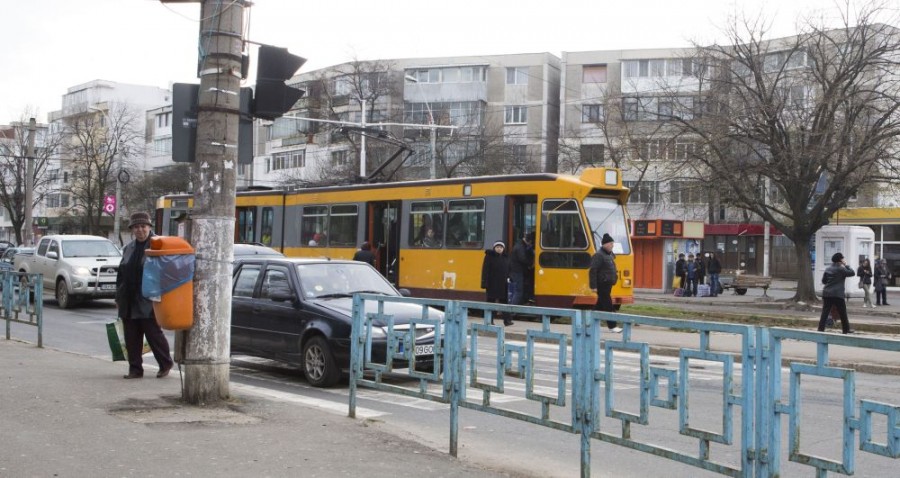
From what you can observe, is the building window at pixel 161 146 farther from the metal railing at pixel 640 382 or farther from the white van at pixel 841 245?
the metal railing at pixel 640 382

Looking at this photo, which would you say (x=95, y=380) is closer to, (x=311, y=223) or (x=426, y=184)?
(x=426, y=184)

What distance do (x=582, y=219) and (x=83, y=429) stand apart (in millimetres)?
13640

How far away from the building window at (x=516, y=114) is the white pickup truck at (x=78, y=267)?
47.3 meters

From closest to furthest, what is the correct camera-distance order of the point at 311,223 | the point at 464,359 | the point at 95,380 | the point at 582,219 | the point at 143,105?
the point at 464,359 → the point at 95,380 → the point at 582,219 → the point at 311,223 → the point at 143,105

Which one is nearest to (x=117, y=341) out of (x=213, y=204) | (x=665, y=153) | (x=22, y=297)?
(x=213, y=204)

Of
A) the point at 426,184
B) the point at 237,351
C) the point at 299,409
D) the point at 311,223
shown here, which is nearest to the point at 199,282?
the point at 299,409

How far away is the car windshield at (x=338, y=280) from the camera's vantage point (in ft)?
37.6

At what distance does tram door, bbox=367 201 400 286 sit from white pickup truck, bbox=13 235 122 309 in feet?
20.7

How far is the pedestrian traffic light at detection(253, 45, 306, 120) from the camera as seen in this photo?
321 inches

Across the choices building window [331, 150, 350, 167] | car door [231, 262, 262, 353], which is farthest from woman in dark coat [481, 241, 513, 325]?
building window [331, 150, 350, 167]

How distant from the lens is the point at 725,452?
5.15 metres

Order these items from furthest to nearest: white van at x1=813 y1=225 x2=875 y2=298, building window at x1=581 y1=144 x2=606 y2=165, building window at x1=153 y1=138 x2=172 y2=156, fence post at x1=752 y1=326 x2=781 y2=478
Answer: building window at x1=153 y1=138 x2=172 y2=156
building window at x1=581 y1=144 x2=606 y2=165
white van at x1=813 y1=225 x2=875 y2=298
fence post at x1=752 y1=326 x2=781 y2=478

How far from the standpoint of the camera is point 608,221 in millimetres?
19969

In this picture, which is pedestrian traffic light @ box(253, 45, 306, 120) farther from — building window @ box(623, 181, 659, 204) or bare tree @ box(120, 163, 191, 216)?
bare tree @ box(120, 163, 191, 216)
